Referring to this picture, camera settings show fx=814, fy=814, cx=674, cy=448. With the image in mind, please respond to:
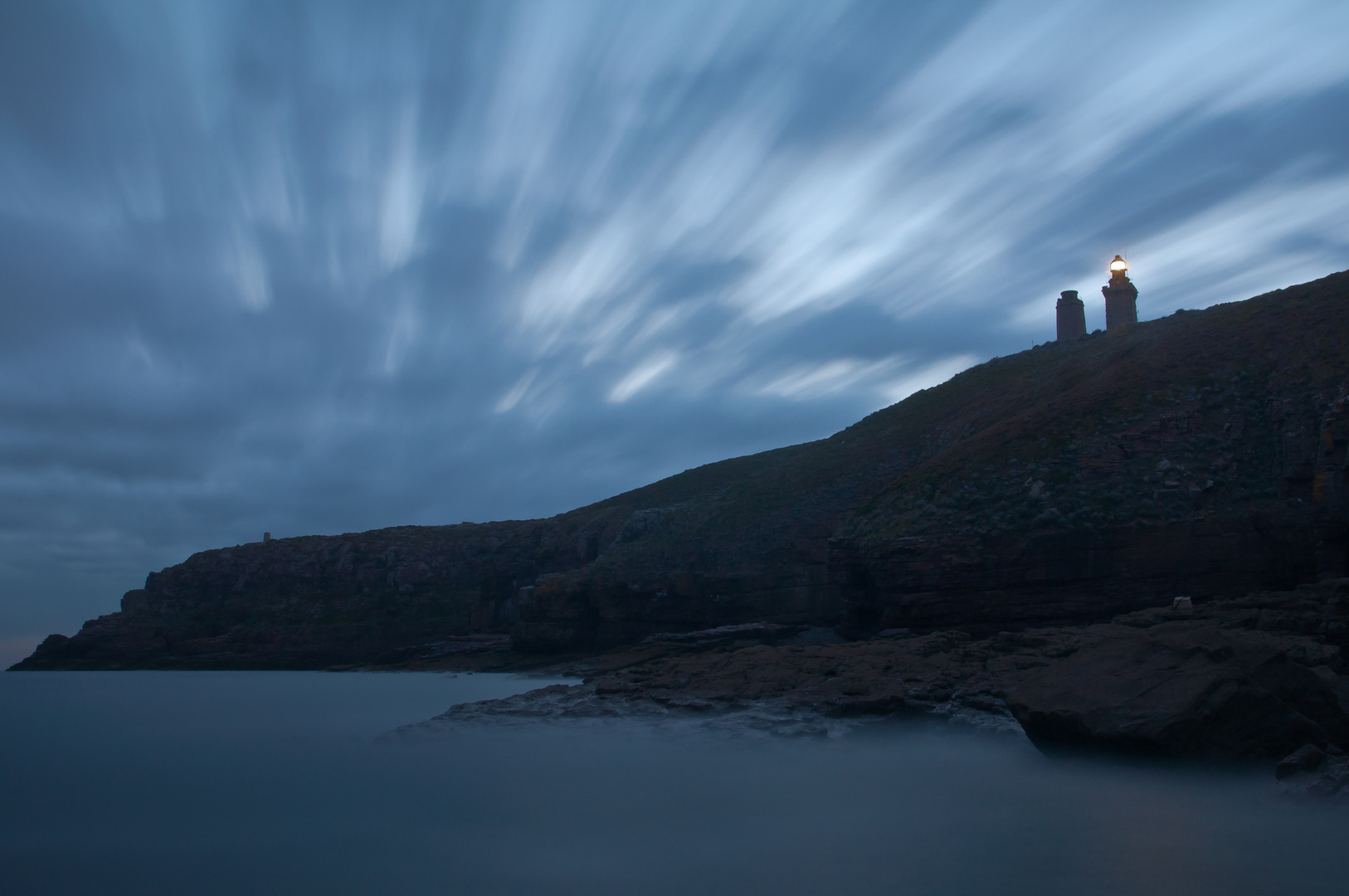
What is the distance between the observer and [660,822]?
12.9m

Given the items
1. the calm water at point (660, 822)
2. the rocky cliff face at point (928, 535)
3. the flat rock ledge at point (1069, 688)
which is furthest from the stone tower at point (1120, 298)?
the calm water at point (660, 822)

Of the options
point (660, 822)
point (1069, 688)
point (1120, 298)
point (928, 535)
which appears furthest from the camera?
point (1120, 298)

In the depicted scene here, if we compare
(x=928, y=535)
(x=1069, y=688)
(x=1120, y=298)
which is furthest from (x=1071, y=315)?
(x=1069, y=688)

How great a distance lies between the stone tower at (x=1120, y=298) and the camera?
67.5 m

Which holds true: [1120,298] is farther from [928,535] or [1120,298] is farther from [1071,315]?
[928,535]

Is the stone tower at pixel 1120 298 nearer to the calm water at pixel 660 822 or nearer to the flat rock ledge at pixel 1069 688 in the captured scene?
the flat rock ledge at pixel 1069 688

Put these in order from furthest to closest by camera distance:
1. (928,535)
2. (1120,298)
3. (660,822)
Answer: (1120,298) → (928,535) → (660,822)

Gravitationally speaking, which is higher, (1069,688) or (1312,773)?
(1069,688)

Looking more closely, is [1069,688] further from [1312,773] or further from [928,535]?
[928,535]

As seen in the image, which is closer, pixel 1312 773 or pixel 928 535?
pixel 1312 773

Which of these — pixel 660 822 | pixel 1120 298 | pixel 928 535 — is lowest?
pixel 660 822

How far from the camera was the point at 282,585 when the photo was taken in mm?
86812

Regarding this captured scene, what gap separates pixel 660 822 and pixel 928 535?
24893mm

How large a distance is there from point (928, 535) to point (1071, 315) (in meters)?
49.6
